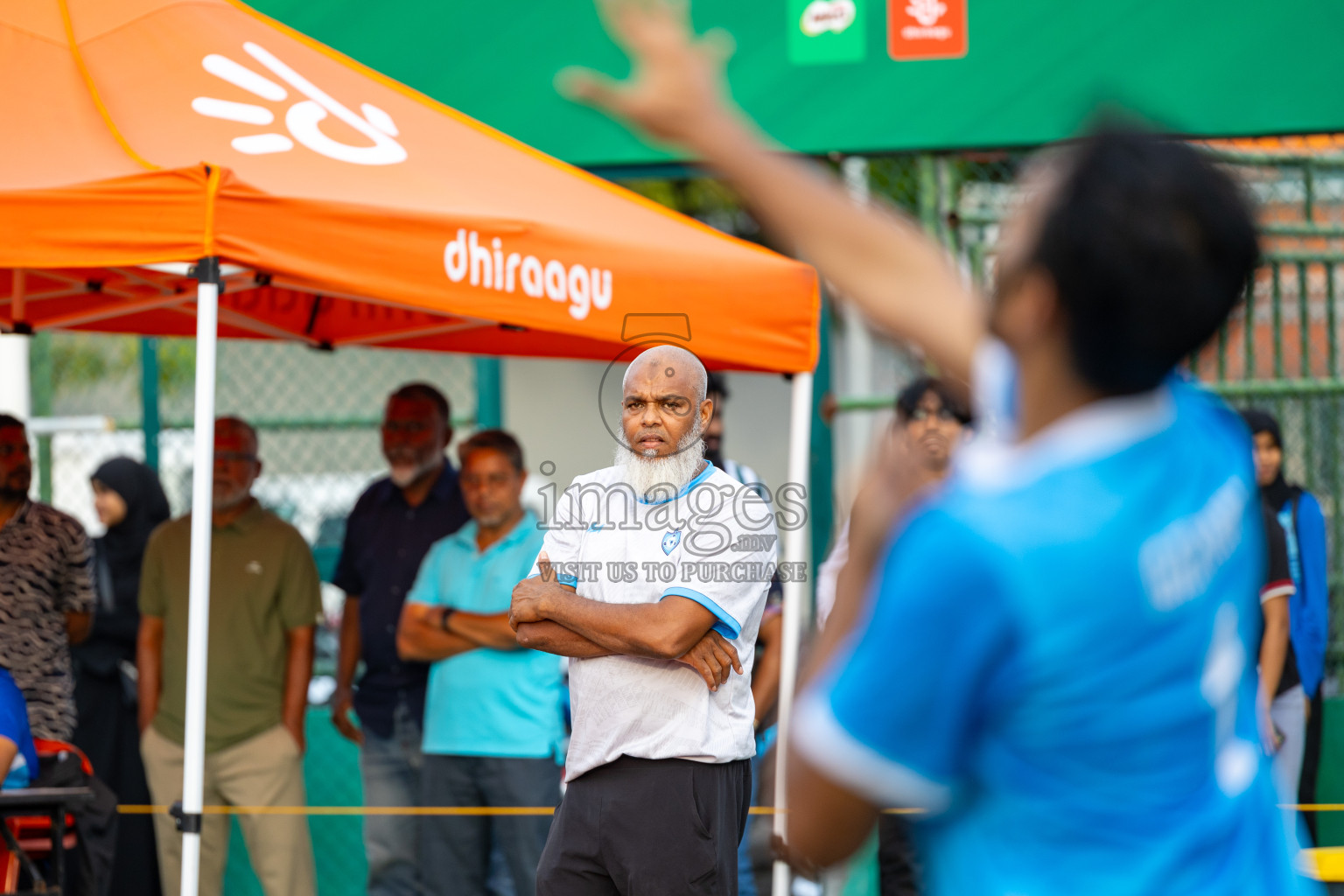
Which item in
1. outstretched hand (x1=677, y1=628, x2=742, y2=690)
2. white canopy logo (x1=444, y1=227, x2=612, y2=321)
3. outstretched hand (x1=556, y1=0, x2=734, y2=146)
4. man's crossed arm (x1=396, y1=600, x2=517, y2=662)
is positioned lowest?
man's crossed arm (x1=396, y1=600, x2=517, y2=662)

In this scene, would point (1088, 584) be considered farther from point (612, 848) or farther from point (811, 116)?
point (811, 116)

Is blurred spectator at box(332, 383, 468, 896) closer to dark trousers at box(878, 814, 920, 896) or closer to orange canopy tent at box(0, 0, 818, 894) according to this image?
orange canopy tent at box(0, 0, 818, 894)

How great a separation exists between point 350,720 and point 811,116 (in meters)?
3.40

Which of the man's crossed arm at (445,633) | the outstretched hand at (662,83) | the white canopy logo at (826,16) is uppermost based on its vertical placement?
the white canopy logo at (826,16)

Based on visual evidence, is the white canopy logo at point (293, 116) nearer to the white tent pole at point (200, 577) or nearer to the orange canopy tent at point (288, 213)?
the orange canopy tent at point (288, 213)

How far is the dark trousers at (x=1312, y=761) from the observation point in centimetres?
575

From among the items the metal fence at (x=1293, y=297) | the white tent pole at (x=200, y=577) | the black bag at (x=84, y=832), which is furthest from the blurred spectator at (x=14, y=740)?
the metal fence at (x=1293, y=297)

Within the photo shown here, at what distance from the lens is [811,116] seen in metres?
6.30

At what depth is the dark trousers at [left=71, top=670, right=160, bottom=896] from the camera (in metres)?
5.52

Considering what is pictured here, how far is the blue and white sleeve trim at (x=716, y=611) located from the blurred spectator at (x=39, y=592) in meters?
2.49

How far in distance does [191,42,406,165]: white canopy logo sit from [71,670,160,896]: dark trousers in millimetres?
2724

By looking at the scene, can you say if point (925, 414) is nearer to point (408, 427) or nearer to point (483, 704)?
point (483, 704)

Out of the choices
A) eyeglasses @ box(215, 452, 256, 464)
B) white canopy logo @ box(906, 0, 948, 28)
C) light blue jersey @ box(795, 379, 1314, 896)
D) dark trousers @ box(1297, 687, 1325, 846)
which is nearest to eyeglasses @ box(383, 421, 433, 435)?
eyeglasses @ box(215, 452, 256, 464)

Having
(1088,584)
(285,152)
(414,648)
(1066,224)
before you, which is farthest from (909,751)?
(414,648)
